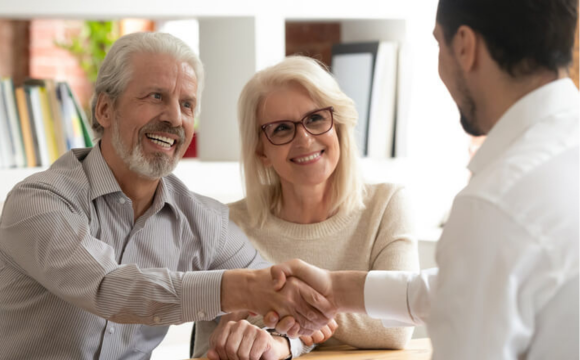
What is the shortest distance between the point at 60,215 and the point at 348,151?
0.93m

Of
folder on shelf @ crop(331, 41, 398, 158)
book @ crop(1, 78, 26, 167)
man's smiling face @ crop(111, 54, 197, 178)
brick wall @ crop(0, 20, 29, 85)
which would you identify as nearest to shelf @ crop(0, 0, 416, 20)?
folder on shelf @ crop(331, 41, 398, 158)

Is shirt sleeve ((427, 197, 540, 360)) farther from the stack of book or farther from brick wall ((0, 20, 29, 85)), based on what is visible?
brick wall ((0, 20, 29, 85))

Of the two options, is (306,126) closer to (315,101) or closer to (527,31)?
(315,101)

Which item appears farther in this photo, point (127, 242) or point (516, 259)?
point (127, 242)

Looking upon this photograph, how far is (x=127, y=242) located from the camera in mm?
1929

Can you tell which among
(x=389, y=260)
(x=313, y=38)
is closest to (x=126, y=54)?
(x=389, y=260)

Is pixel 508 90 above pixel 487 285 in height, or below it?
above

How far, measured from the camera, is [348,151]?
2.28 meters

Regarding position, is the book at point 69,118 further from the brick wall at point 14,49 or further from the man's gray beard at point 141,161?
the brick wall at point 14,49

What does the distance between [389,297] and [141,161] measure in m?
0.75

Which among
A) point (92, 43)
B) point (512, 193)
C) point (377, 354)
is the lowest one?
point (377, 354)

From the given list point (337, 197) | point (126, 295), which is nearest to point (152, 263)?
point (126, 295)

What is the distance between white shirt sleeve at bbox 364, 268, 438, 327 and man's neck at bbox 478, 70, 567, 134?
540 mm

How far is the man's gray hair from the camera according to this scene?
78.4 inches
